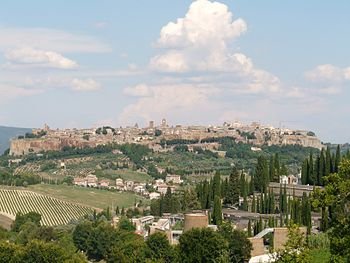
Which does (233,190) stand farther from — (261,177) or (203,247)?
(203,247)

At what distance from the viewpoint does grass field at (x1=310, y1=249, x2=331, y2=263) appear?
32.0m

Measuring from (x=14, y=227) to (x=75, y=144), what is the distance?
106812 millimetres

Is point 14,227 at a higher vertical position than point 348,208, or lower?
lower

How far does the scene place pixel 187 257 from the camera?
1656 inches

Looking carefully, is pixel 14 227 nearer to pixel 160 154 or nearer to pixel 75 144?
pixel 160 154

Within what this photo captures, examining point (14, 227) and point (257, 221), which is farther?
point (14, 227)

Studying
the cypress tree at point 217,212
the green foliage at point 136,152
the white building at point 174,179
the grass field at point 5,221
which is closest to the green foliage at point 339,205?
the cypress tree at point 217,212

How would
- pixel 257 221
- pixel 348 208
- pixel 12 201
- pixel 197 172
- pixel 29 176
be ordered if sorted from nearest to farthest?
1. pixel 348 208
2. pixel 257 221
3. pixel 12 201
4. pixel 29 176
5. pixel 197 172

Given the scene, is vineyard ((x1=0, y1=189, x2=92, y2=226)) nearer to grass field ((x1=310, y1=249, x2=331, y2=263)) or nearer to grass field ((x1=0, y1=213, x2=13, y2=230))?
grass field ((x1=0, y1=213, x2=13, y2=230))

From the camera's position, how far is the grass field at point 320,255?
32050mm

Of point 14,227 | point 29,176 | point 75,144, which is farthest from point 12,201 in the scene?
point 75,144

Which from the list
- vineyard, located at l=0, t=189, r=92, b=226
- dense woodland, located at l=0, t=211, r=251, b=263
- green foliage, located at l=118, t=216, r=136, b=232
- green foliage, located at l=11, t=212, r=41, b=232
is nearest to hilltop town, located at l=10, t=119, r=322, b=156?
vineyard, located at l=0, t=189, r=92, b=226

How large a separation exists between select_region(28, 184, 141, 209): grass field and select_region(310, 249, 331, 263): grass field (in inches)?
2518

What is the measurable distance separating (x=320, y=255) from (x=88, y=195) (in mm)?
75298
